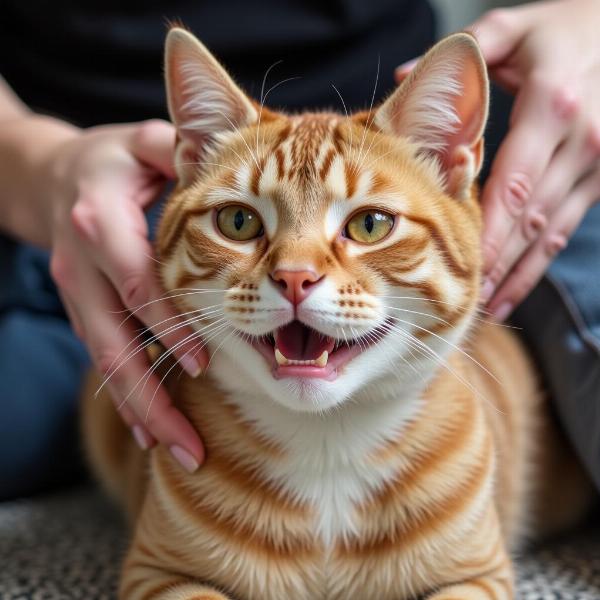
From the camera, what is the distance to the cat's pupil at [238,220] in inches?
40.2

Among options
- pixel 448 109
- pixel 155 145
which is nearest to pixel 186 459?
pixel 155 145

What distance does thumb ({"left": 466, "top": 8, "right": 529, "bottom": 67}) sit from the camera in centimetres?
126

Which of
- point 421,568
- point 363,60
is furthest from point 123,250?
point 363,60

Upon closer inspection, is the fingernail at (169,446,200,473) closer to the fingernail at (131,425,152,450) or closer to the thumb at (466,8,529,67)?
the fingernail at (131,425,152,450)

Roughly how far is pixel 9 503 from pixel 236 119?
95 cm

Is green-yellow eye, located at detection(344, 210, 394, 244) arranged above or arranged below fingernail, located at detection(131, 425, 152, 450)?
above

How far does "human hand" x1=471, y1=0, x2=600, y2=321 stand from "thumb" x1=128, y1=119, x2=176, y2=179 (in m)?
0.47

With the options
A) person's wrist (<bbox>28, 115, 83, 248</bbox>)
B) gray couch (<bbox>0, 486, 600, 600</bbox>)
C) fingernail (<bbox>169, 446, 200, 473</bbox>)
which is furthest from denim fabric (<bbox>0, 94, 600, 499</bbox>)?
fingernail (<bbox>169, 446, 200, 473</bbox>)

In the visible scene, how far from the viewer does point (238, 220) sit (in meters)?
1.02

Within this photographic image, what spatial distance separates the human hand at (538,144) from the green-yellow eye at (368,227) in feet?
0.69

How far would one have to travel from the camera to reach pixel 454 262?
1.03m

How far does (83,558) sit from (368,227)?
2.44 ft

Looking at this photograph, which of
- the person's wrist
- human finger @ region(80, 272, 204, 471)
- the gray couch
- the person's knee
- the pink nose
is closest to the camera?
the pink nose

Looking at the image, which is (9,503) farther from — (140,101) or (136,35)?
(136,35)
